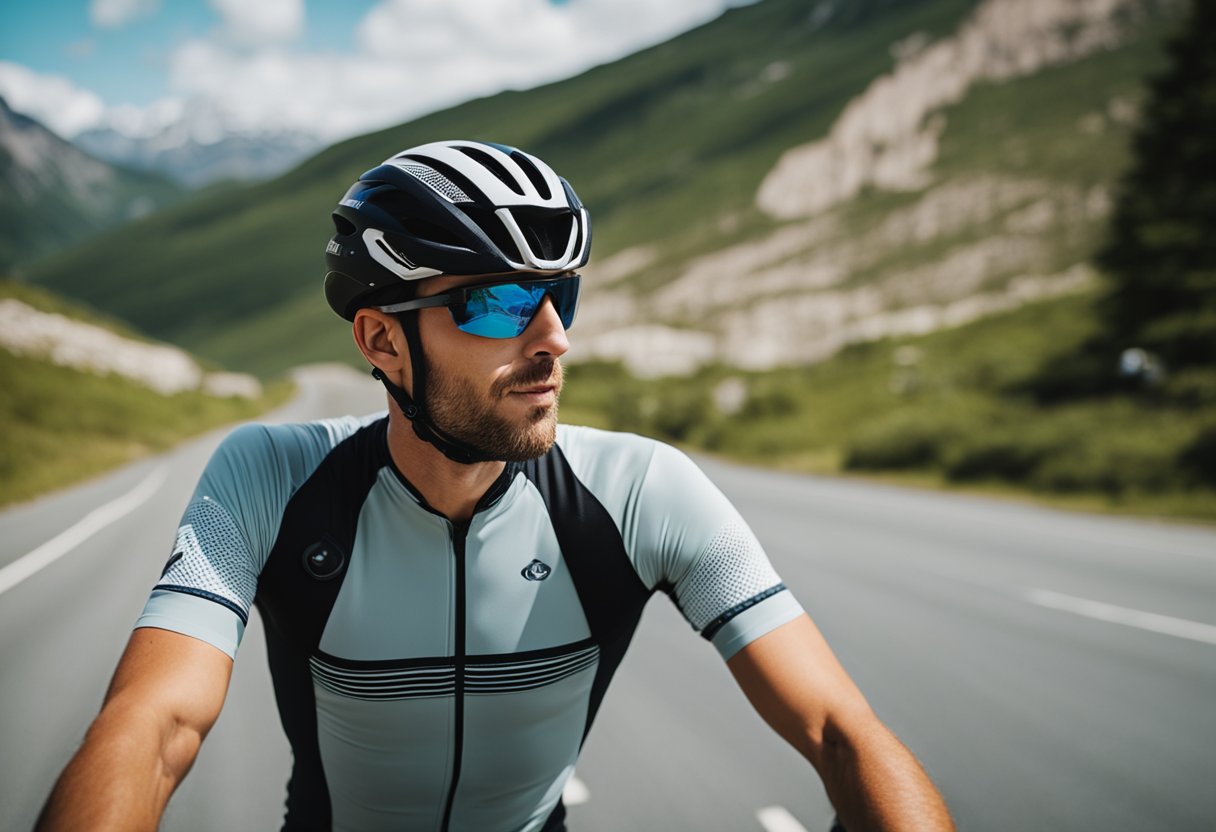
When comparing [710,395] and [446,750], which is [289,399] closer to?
[710,395]

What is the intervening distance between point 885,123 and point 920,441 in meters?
91.3

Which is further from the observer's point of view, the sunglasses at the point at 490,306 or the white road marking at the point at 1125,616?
the white road marking at the point at 1125,616

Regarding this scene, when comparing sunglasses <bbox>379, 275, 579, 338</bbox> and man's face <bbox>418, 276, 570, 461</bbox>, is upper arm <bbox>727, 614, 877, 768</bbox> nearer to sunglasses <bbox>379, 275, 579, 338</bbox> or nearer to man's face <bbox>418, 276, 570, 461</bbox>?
man's face <bbox>418, 276, 570, 461</bbox>

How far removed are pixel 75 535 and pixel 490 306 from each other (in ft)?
31.1

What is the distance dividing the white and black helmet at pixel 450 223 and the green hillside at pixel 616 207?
328ft

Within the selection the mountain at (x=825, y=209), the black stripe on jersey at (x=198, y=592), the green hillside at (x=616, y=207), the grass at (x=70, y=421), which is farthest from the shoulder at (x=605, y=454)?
the green hillside at (x=616, y=207)

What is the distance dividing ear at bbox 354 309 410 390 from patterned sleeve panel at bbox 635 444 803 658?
2.15 ft

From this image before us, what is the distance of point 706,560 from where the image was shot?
2078 millimetres

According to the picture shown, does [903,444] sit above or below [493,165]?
below

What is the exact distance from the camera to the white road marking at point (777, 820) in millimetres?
3500

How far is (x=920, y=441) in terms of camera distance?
19641 millimetres

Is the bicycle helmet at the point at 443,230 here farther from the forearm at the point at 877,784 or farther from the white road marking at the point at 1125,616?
the white road marking at the point at 1125,616

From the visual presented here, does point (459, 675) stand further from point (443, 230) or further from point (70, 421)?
point (70, 421)

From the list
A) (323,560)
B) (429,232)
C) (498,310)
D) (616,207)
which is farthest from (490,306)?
(616,207)
